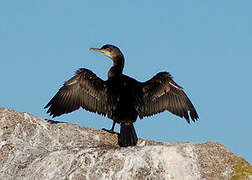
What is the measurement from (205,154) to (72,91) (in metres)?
4.56

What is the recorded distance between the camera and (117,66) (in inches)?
608

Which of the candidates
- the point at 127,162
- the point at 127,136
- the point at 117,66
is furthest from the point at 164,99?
the point at 127,162

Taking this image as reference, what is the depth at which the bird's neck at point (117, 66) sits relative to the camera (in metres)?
15.3

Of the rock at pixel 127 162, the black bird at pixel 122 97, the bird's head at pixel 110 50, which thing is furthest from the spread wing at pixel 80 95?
the rock at pixel 127 162

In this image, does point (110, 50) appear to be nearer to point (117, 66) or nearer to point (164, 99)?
point (117, 66)

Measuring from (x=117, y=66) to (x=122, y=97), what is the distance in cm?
184

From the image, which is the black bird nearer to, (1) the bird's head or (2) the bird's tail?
(2) the bird's tail

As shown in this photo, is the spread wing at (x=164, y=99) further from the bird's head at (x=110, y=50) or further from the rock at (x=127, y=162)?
the rock at (x=127, y=162)

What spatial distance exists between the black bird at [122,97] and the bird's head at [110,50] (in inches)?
31.6

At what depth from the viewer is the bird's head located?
15.6 metres

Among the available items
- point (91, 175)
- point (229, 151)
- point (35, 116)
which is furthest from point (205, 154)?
point (35, 116)

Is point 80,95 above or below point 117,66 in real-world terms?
below

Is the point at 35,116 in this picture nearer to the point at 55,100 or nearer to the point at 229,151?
the point at 55,100

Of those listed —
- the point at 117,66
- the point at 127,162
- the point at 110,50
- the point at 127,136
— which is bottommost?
the point at 127,162
